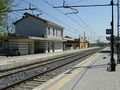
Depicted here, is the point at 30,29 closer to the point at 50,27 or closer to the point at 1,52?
the point at 50,27

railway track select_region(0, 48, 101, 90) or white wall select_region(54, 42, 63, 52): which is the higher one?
white wall select_region(54, 42, 63, 52)

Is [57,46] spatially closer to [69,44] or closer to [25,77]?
[69,44]

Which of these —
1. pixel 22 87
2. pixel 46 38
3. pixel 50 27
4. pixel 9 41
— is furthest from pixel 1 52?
pixel 22 87

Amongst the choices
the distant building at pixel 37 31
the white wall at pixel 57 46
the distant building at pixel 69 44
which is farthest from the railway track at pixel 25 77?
the distant building at pixel 69 44

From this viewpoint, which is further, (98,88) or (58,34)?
(58,34)

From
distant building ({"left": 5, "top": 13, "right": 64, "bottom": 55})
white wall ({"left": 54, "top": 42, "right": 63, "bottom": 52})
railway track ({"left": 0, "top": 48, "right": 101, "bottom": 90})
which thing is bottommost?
railway track ({"left": 0, "top": 48, "right": 101, "bottom": 90})

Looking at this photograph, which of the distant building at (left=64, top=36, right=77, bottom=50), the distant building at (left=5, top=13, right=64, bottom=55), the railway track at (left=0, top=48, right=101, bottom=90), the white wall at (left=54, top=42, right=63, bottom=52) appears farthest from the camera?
the distant building at (left=64, top=36, right=77, bottom=50)

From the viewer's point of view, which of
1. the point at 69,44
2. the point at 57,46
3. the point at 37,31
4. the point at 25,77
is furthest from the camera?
the point at 69,44

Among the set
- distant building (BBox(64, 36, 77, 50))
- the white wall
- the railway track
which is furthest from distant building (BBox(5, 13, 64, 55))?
the railway track

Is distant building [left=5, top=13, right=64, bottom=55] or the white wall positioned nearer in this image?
distant building [left=5, top=13, right=64, bottom=55]

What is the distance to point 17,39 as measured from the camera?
4319cm

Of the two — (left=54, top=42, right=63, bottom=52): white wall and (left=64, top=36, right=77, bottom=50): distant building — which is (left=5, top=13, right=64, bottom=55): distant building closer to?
(left=54, top=42, right=63, bottom=52): white wall

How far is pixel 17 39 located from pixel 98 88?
3454 cm

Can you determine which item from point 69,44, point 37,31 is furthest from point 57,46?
point 69,44
